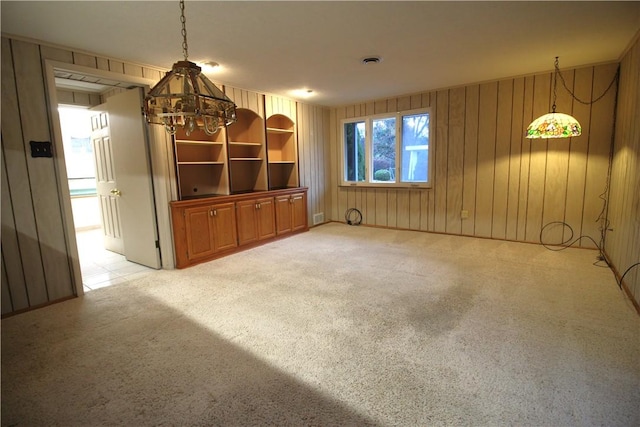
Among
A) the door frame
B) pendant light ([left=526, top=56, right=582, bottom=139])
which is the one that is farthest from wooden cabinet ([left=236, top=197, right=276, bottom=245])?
pendant light ([left=526, top=56, right=582, bottom=139])

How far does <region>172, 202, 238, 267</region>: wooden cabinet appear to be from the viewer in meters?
4.04

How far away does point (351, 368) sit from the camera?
2020 millimetres

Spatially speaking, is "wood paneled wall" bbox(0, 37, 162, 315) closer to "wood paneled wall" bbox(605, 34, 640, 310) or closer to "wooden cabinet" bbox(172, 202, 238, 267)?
"wooden cabinet" bbox(172, 202, 238, 267)

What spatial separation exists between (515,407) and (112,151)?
5001mm

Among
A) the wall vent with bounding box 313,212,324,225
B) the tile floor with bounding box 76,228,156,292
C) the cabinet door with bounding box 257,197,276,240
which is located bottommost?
the tile floor with bounding box 76,228,156,292

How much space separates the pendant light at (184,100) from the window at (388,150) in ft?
14.2

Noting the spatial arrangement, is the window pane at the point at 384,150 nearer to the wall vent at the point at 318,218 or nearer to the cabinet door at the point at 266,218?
the wall vent at the point at 318,218

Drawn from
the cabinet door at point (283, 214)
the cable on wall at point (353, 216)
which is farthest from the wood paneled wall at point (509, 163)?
Answer: the cabinet door at point (283, 214)

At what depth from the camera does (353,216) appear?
6738 millimetres

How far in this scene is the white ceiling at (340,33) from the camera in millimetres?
2459

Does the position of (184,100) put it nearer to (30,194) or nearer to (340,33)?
(340,33)

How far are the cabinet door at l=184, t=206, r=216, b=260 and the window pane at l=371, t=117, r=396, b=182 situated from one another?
11.1 feet

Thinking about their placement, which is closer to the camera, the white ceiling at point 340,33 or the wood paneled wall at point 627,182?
the white ceiling at point 340,33

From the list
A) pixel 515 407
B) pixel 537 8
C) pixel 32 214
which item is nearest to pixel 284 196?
pixel 32 214
